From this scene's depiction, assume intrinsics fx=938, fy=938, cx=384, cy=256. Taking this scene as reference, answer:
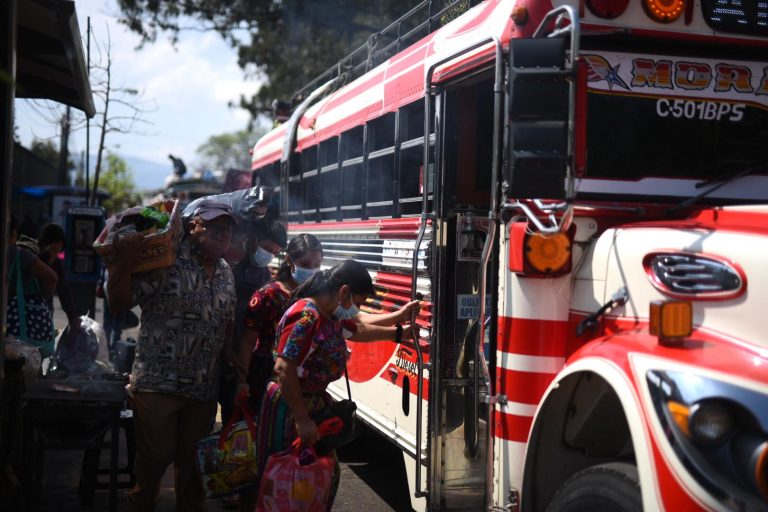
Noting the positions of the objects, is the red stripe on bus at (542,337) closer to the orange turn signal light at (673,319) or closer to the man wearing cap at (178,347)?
the orange turn signal light at (673,319)

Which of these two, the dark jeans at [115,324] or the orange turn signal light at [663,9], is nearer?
the orange turn signal light at [663,9]

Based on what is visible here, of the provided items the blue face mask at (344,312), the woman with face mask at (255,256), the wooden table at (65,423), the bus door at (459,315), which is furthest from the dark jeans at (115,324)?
the bus door at (459,315)

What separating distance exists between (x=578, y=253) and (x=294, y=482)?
64.0 inches

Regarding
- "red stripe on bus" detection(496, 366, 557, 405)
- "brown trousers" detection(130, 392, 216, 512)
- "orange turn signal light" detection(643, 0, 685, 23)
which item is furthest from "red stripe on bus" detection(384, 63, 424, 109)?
"brown trousers" detection(130, 392, 216, 512)

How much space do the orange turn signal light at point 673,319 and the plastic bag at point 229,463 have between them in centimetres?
225

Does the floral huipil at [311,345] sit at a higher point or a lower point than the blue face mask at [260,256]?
lower

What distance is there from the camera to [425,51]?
219 inches

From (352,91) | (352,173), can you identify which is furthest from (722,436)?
(352,91)

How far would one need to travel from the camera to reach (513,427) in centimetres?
402

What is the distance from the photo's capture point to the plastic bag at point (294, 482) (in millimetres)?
4227

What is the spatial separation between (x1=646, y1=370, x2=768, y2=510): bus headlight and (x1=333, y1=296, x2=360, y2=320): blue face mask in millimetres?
1945

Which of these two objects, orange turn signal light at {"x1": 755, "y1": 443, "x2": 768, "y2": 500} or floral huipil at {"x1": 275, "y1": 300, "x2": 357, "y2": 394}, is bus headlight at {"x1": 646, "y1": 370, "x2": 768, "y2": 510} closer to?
orange turn signal light at {"x1": 755, "y1": 443, "x2": 768, "y2": 500}

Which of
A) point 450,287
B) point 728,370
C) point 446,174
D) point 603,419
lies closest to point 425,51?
point 446,174

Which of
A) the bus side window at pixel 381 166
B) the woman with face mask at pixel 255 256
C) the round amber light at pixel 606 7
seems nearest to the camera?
the round amber light at pixel 606 7
